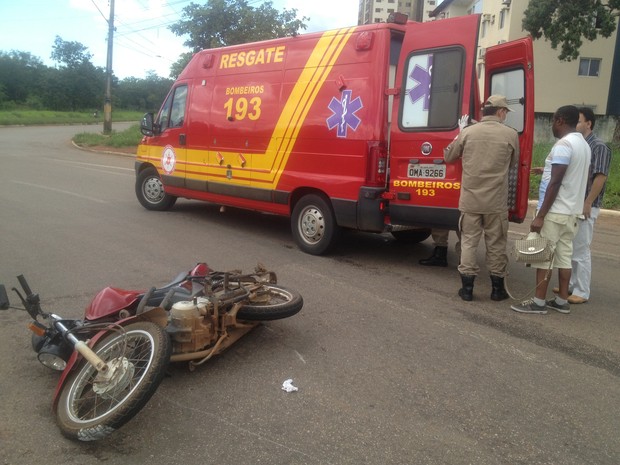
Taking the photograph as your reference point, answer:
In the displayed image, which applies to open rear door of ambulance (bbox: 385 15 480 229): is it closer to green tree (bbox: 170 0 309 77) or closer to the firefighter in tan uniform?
the firefighter in tan uniform

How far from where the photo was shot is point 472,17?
5.28 meters

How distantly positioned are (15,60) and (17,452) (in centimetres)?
7973

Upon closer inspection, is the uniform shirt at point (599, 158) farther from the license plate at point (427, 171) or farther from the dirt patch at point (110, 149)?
the dirt patch at point (110, 149)

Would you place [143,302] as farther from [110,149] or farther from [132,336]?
[110,149]

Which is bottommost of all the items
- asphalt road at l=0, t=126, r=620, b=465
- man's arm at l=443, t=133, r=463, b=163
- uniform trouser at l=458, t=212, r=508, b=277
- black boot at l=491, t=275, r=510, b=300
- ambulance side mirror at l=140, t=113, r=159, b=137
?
asphalt road at l=0, t=126, r=620, b=465

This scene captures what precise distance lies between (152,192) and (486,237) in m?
6.30

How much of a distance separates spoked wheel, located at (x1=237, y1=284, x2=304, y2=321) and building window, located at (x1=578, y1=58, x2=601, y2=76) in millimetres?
33673

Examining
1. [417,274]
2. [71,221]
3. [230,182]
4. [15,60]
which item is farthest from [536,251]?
[15,60]

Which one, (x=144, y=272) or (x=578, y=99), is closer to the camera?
(x=144, y=272)

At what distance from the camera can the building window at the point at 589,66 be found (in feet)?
104

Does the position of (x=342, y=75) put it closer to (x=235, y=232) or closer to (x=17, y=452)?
(x=235, y=232)

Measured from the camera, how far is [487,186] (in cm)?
491

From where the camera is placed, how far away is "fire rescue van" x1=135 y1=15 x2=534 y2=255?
550 cm

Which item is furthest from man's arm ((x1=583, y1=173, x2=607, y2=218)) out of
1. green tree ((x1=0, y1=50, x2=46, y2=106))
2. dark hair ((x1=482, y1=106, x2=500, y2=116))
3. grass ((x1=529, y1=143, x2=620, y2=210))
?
green tree ((x1=0, y1=50, x2=46, y2=106))
